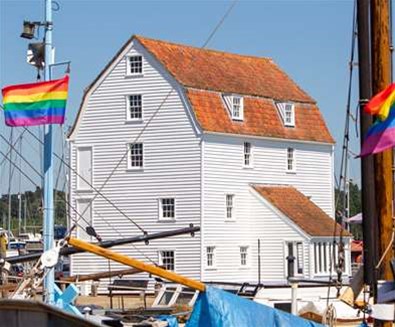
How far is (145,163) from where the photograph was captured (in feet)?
199

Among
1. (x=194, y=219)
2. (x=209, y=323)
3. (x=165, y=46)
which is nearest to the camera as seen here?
(x=209, y=323)

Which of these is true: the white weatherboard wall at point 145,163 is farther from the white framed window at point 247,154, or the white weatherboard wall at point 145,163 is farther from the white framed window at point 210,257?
the white framed window at point 247,154

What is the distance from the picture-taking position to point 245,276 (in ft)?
199

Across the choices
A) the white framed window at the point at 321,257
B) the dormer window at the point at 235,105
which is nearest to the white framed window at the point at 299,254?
the white framed window at the point at 321,257

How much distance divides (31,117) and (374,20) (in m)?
7.45

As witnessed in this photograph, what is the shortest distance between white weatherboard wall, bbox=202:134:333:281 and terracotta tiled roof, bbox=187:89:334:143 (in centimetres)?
52

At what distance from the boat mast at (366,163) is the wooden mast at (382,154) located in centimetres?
24

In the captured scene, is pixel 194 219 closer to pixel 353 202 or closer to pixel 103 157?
pixel 103 157

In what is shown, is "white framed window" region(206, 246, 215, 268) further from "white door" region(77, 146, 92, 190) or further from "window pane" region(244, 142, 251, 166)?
"white door" region(77, 146, 92, 190)

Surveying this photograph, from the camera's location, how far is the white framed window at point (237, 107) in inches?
2448

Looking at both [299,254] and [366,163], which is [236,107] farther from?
[366,163]

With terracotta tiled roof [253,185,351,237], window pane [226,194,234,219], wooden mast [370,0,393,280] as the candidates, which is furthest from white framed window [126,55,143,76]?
wooden mast [370,0,393,280]

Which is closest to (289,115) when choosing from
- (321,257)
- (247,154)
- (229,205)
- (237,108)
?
(237,108)

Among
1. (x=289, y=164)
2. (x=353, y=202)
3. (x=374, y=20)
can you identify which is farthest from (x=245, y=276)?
(x=353, y=202)
